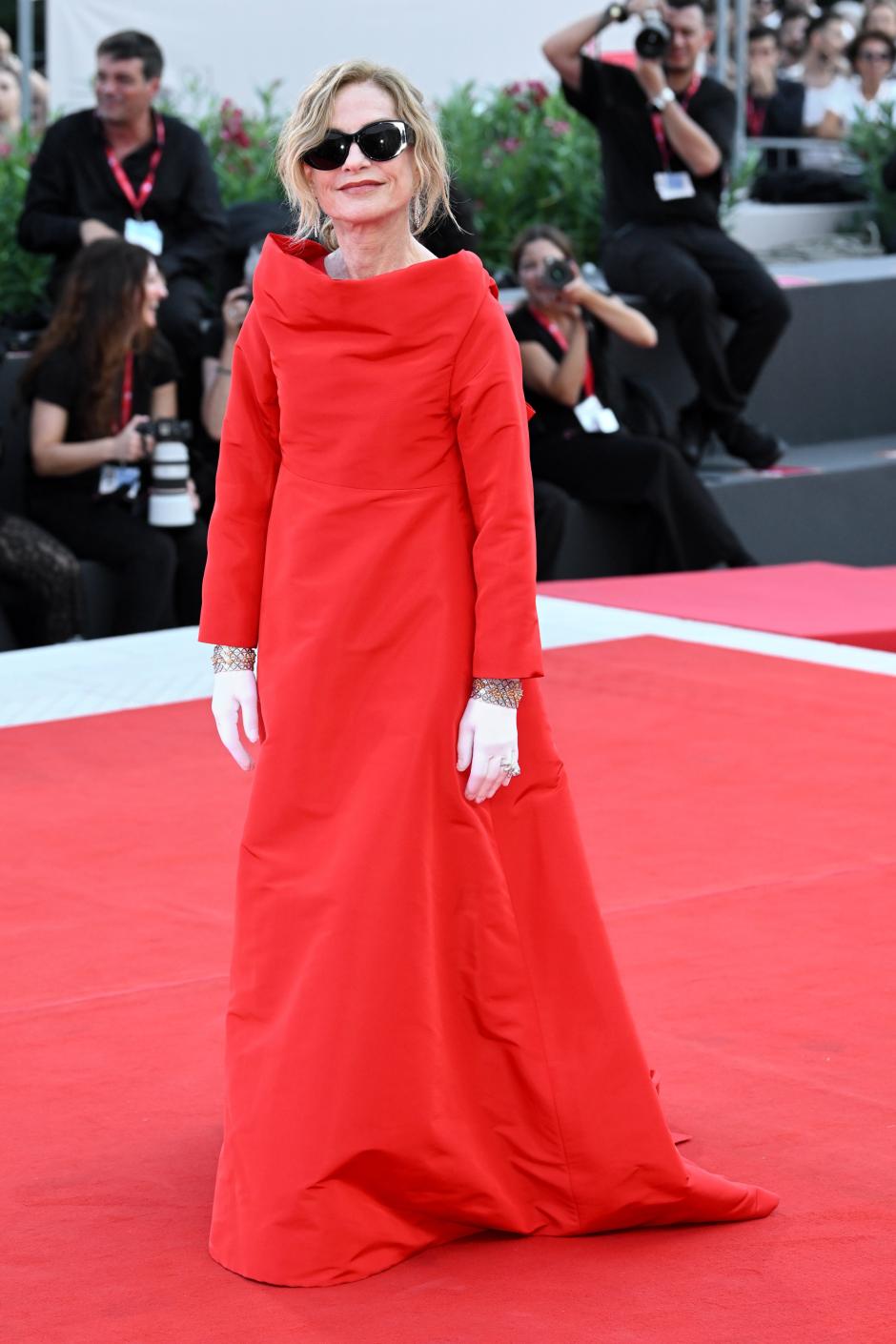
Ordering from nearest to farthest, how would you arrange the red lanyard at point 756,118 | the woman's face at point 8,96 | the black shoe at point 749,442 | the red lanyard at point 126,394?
1. the red lanyard at point 126,394
2. the black shoe at point 749,442
3. the woman's face at point 8,96
4. the red lanyard at point 756,118

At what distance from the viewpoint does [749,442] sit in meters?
7.84

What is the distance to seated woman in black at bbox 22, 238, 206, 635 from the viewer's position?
6.05m

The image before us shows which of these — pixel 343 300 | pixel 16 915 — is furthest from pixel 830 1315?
pixel 16 915

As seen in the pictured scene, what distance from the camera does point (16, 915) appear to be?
3.72 m

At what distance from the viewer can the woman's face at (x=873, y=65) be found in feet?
35.1

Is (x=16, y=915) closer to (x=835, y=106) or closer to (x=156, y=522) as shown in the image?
(x=156, y=522)

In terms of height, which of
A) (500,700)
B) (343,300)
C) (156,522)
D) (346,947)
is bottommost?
(156,522)

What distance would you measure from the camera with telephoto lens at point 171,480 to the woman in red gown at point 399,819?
12.0 feet

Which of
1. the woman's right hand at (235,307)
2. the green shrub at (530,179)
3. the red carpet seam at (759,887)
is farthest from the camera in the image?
the green shrub at (530,179)

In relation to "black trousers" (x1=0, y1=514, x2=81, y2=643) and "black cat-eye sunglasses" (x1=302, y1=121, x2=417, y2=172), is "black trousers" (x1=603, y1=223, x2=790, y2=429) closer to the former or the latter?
"black trousers" (x1=0, y1=514, x2=81, y2=643)

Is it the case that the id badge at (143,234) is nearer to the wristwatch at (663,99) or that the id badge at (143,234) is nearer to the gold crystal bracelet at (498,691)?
the wristwatch at (663,99)

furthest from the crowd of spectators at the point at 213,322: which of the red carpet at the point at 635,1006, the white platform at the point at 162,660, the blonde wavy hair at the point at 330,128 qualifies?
the blonde wavy hair at the point at 330,128

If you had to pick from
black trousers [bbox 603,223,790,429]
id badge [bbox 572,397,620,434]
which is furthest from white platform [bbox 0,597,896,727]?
black trousers [bbox 603,223,790,429]

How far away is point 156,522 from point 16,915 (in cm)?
259
